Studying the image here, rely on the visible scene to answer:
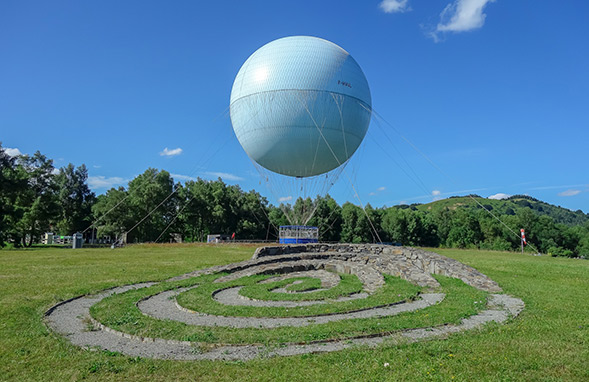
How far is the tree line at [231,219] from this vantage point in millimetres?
65625

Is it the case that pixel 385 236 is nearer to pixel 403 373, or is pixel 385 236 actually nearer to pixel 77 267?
pixel 77 267

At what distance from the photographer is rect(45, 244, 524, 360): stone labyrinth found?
8.34 meters

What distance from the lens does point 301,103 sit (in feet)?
86.4

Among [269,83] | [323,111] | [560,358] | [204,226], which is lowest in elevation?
[560,358]

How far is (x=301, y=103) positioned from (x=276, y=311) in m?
17.5

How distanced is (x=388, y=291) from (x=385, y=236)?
224 ft

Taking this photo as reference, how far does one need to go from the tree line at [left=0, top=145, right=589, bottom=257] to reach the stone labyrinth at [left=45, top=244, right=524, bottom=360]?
42864 millimetres

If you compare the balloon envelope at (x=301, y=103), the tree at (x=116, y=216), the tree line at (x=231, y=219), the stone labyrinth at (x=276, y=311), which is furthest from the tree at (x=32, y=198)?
the stone labyrinth at (x=276, y=311)

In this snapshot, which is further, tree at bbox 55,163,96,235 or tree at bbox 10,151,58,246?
tree at bbox 55,163,96,235

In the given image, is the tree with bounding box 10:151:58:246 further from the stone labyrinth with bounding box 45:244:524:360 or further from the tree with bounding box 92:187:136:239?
the stone labyrinth with bounding box 45:244:524:360

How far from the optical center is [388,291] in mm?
15047

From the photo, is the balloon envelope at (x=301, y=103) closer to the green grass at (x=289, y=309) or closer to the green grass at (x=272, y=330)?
the green grass at (x=289, y=309)

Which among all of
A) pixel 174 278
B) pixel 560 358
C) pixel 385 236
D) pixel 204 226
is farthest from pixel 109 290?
pixel 385 236

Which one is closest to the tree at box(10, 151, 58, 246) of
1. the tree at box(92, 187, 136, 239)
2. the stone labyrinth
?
the tree at box(92, 187, 136, 239)
